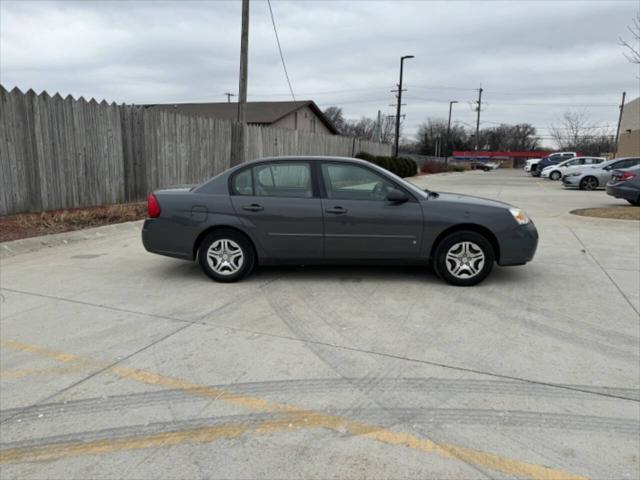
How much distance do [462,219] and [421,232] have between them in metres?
0.50

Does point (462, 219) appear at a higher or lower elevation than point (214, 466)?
A: higher

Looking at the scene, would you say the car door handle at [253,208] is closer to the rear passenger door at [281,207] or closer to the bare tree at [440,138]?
the rear passenger door at [281,207]

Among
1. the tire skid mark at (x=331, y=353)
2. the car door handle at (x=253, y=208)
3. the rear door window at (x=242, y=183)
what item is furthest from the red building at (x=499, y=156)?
the tire skid mark at (x=331, y=353)

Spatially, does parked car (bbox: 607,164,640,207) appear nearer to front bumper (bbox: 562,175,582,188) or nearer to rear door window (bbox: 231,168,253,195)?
front bumper (bbox: 562,175,582,188)

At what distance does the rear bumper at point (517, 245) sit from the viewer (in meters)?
5.88

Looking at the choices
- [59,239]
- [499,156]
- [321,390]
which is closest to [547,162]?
[59,239]

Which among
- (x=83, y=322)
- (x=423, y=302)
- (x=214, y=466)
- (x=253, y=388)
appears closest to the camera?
(x=214, y=466)

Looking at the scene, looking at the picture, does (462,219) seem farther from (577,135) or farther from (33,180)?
(577,135)

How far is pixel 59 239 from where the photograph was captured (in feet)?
28.7

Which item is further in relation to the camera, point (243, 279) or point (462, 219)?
point (243, 279)

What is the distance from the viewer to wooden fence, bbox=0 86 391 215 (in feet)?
31.2

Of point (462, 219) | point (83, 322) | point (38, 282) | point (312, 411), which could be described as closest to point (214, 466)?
point (312, 411)

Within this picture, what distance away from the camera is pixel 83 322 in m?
4.80

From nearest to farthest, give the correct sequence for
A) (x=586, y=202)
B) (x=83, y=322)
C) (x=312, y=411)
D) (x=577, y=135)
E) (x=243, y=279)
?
1. (x=312, y=411)
2. (x=83, y=322)
3. (x=243, y=279)
4. (x=586, y=202)
5. (x=577, y=135)
